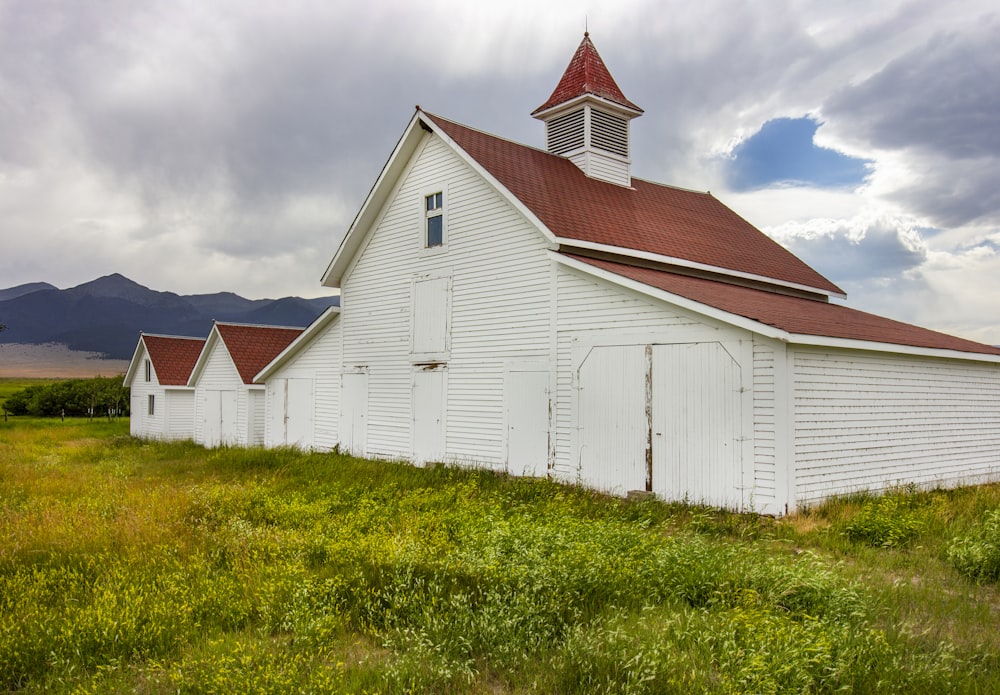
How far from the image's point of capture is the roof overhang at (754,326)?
10508mm

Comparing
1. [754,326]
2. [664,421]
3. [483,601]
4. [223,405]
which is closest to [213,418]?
[223,405]

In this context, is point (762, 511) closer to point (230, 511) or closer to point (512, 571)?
point (512, 571)

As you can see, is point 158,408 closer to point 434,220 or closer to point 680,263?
point 434,220

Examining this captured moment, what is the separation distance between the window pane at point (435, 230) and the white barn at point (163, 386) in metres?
19.0

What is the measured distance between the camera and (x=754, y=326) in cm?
1059

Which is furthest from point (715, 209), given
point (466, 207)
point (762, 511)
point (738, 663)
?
point (738, 663)

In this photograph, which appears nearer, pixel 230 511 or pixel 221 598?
pixel 221 598

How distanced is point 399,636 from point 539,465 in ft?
29.7

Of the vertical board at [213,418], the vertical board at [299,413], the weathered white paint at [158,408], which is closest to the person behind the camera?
the vertical board at [299,413]

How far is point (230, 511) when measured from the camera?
10.5 meters

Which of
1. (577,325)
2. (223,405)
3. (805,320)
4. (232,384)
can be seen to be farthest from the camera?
(223,405)

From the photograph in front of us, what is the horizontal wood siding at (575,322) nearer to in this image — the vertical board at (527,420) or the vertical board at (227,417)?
the vertical board at (527,420)

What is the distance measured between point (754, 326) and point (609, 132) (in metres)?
11.7

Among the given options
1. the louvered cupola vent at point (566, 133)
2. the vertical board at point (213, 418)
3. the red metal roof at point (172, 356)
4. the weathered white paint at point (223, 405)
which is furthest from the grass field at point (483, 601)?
the red metal roof at point (172, 356)
